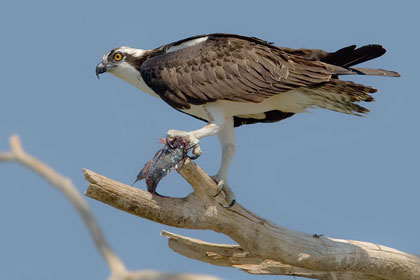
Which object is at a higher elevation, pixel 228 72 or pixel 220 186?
pixel 228 72

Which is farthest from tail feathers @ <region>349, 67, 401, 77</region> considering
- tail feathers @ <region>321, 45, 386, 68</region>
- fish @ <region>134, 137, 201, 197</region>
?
fish @ <region>134, 137, 201, 197</region>

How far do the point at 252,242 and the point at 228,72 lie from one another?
5.60 ft

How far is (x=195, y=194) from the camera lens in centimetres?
568

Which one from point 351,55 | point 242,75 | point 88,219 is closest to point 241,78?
point 242,75

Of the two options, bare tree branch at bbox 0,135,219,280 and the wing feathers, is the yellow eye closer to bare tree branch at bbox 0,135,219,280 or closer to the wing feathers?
the wing feathers

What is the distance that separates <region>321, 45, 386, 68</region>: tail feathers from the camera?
22.0 ft

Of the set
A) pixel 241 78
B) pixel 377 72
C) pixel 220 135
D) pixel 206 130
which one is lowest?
pixel 206 130

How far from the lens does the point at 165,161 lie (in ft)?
18.3

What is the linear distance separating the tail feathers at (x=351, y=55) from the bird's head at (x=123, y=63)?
200cm

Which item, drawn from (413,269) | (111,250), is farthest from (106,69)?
(111,250)

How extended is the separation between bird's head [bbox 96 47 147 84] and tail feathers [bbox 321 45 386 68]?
200 centimetres

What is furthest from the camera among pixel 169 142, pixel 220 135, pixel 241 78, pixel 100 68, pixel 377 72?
pixel 100 68

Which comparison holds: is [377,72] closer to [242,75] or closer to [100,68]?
[242,75]

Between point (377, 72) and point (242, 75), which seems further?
point (377, 72)
